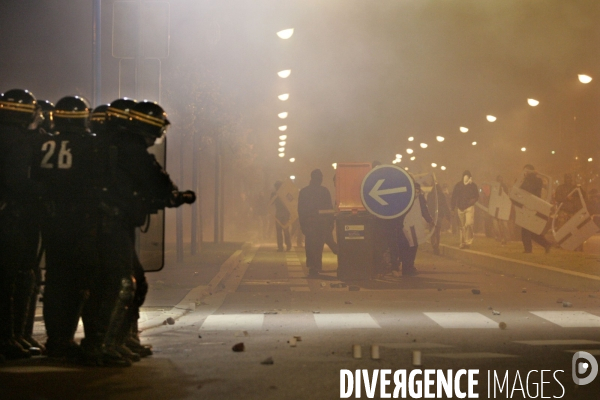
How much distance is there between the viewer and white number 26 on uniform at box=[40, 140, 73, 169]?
289 inches

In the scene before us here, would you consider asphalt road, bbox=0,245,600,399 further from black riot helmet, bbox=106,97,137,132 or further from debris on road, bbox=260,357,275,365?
black riot helmet, bbox=106,97,137,132

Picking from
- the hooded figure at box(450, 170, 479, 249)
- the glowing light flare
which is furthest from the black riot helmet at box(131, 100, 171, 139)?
the hooded figure at box(450, 170, 479, 249)

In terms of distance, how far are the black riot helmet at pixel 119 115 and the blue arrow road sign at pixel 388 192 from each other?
9.20 meters

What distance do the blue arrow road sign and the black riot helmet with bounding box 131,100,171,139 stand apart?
9.07 m

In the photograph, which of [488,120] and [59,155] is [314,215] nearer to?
[59,155]

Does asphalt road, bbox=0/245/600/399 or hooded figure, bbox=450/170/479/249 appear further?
hooded figure, bbox=450/170/479/249

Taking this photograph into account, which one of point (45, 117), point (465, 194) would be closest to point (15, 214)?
point (45, 117)

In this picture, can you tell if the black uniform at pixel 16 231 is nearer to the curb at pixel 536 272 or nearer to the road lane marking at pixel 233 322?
the road lane marking at pixel 233 322

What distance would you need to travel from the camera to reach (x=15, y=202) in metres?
7.51

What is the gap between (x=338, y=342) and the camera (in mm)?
8797

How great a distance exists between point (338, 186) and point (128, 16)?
851cm

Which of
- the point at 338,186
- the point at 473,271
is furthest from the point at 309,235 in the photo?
the point at 473,271

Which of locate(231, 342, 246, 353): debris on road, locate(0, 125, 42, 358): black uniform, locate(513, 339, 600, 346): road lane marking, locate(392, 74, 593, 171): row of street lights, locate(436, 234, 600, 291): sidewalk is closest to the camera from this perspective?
locate(0, 125, 42, 358): black uniform

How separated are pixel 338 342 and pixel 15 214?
2.96 meters
